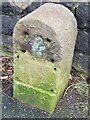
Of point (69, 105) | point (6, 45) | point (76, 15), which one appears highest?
point (76, 15)

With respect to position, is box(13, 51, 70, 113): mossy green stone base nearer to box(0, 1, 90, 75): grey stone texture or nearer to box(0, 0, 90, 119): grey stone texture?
box(0, 0, 90, 119): grey stone texture

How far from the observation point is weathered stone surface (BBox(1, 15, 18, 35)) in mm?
2663

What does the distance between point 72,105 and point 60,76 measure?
0.33 m

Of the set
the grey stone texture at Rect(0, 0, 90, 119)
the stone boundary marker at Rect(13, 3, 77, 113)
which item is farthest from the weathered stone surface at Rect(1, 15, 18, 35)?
the stone boundary marker at Rect(13, 3, 77, 113)

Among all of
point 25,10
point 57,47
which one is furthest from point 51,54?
point 25,10

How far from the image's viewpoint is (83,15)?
236cm

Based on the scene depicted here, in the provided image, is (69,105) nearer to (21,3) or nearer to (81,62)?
(81,62)

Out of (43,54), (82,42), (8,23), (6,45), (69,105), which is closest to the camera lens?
(43,54)

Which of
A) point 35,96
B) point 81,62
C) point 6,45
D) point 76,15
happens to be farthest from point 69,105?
point 6,45

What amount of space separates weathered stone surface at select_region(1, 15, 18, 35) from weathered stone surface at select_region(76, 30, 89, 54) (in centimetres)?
60

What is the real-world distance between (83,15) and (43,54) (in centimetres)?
54

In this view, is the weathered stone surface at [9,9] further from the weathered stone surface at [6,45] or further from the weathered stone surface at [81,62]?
the weathered stone surface at [81,62]

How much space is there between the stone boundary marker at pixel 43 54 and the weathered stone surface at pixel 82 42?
0.87 feet

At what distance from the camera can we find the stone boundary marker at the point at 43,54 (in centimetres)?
199
